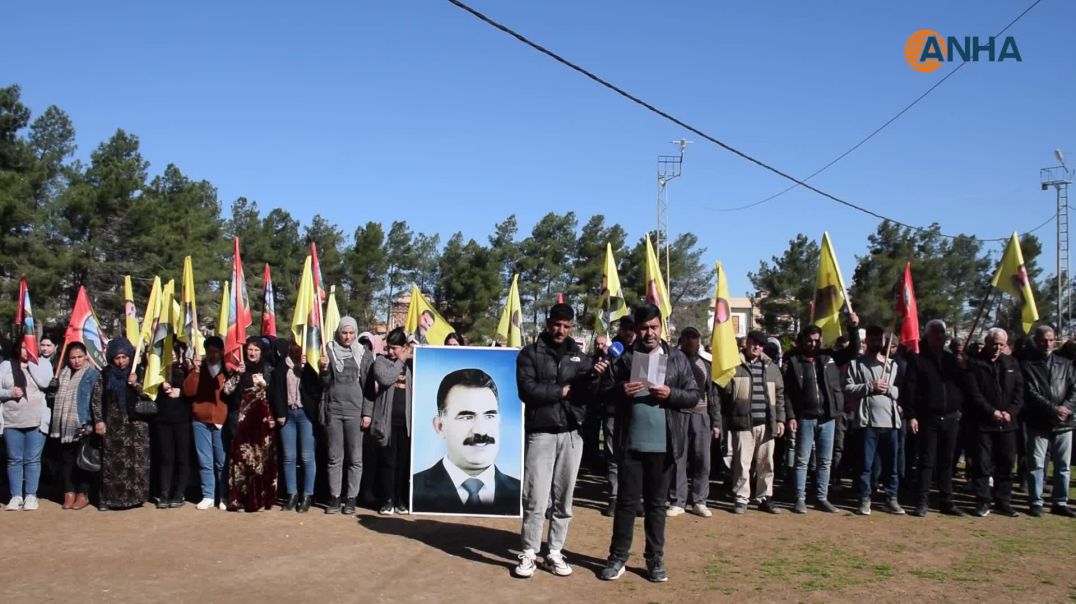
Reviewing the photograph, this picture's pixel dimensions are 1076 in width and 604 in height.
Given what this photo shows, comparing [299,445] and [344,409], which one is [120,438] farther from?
[344,409]

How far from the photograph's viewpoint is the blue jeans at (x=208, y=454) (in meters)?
10.2

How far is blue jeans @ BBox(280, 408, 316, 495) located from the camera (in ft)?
32.6

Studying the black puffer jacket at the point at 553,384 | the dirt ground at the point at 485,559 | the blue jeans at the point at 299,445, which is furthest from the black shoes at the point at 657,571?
the blue jeans at the point at 299,445

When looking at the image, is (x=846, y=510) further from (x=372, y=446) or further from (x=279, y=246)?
(x=279, y=246)

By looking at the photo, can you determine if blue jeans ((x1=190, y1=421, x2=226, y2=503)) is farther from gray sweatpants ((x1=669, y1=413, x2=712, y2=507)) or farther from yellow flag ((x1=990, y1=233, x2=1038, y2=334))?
yellow flag ((x1=990, y1=233, x2=1038, y2=334))

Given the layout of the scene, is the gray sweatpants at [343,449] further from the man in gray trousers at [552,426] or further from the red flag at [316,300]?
the man in gray trousers at [552,426]

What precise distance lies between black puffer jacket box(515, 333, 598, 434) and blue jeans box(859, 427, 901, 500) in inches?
178

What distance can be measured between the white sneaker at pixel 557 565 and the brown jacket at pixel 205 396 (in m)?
4.76

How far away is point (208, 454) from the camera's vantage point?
33.5 feet

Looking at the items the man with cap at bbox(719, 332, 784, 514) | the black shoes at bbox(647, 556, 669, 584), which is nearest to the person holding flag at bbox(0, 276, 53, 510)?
the black shoes at bbox(647, 556, 669, 584)

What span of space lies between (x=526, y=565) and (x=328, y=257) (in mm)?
40532

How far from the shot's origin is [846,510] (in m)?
10.5

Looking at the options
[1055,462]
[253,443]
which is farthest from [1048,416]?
[253,443]

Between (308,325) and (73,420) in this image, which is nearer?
(308,325)
